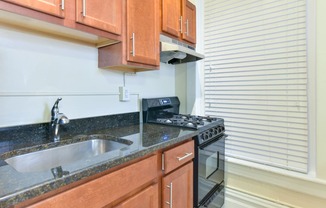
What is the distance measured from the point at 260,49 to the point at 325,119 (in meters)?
0.83

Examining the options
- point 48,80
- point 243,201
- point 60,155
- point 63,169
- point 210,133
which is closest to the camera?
point 63,169

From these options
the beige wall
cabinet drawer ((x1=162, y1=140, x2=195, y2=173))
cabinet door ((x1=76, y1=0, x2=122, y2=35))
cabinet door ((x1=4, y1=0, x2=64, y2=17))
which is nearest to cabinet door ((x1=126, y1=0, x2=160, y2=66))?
cabinet door ((x1=76, y1=0, x2=122, y2=35))

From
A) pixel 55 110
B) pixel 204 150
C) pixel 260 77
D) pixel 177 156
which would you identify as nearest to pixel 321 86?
pixel 260 77

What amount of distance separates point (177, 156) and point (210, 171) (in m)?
0.59

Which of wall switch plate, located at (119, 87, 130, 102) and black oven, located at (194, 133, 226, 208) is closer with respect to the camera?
black oven, located at (194, 133, 226, 208)

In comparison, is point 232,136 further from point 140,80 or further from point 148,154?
point 148,154

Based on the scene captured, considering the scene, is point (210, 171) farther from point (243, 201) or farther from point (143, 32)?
point (143, 32)

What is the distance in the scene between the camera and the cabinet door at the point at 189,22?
6.50ft

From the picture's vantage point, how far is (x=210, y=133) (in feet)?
5.52

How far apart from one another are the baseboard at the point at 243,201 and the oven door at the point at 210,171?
0.17 meters

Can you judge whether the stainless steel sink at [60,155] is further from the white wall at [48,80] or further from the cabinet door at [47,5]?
the cabinet door at [47,5]

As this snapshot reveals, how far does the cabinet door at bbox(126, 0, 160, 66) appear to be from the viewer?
4.51 ft

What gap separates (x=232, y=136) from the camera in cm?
210

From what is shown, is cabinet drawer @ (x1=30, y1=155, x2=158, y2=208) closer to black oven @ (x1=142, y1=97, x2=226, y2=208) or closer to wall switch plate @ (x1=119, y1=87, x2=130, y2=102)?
black oven @ (x1=142, y1=97, x2=226, y2=208)
